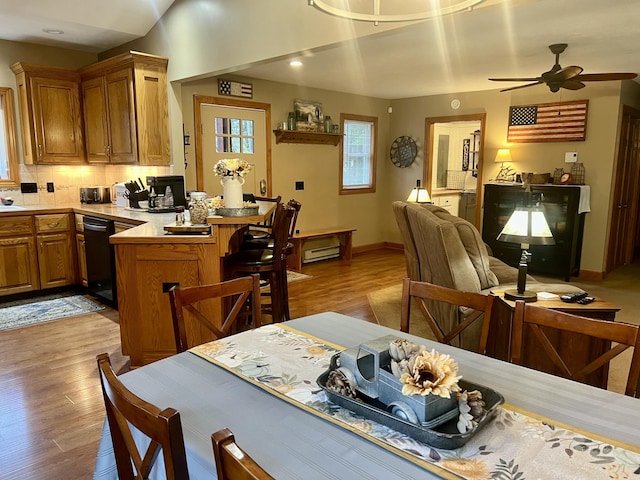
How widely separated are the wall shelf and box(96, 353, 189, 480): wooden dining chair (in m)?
5.22

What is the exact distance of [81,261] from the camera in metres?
4.91

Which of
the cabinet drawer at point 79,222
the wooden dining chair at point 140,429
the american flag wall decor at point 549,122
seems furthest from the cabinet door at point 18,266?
the american flag wall decor at point 549,122

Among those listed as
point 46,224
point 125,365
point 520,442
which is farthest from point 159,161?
point 520,442

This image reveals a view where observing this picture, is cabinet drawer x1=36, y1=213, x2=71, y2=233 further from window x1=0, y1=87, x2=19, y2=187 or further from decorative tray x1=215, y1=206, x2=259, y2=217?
decorative tray x1=215, y1=206, x2=259, y2=217

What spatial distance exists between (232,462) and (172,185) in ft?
13.9

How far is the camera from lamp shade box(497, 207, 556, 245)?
2727 mm

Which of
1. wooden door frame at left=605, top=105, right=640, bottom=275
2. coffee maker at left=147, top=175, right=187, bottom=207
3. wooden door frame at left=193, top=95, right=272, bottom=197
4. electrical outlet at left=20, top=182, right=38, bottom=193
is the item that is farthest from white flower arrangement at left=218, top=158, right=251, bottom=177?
wooden door frame at left=605, top=105, right=640, bottom=275

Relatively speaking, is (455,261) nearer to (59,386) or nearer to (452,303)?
(452,303)

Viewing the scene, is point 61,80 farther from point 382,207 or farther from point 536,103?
point 536,103

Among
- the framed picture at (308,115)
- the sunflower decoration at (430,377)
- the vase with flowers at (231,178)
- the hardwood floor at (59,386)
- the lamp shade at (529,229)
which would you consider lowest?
the hardwood floor at (59,386)

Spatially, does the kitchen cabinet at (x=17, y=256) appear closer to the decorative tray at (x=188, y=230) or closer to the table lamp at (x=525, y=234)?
the decorative tray at (x=188, y=230)

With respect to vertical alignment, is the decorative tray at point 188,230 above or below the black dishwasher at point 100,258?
above

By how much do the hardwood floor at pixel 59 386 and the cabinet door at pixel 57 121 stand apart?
196cm

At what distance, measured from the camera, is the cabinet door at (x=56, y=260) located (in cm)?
476
